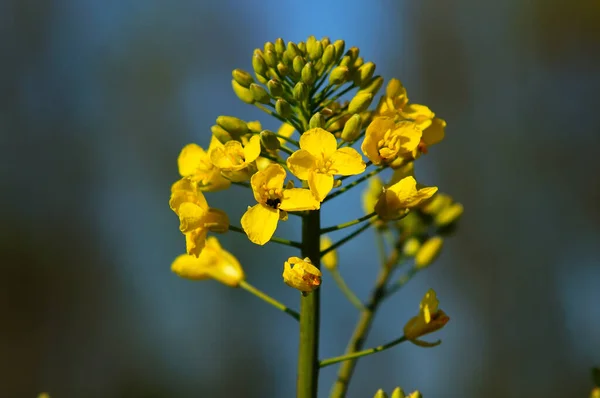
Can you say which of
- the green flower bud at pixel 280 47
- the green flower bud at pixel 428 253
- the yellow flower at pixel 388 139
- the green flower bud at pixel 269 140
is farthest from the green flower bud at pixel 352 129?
the green flower bud at pixel 428 253

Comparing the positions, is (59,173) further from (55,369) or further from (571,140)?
(571,140)

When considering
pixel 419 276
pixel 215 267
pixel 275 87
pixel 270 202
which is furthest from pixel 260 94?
pixel 419 276

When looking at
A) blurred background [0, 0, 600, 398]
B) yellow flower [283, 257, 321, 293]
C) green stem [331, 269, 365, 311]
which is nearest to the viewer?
yellow flower [283, 257, 321, 293]

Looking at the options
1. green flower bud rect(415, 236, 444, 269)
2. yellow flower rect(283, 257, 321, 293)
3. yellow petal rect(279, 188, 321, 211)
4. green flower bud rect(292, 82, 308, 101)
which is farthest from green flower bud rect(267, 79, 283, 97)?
green flower bud rect(415, 236, 444, 269)

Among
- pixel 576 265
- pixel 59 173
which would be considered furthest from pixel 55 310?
pixel 576 265

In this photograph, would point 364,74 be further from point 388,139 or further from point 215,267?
point 215,267

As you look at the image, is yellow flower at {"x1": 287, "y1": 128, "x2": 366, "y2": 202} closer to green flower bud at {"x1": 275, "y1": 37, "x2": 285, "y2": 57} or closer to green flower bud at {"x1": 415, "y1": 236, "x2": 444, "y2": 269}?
green flower bud at {"x1": 275, "y1": 37, "x2": 285, "y2": 57}
